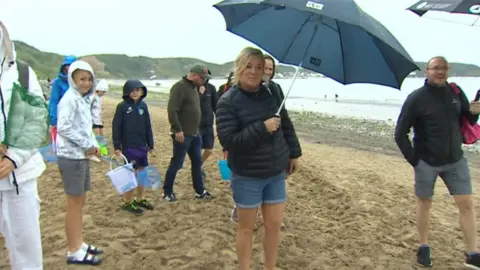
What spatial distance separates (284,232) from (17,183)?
296 centimetres

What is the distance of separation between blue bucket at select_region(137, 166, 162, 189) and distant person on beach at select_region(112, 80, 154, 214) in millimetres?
55

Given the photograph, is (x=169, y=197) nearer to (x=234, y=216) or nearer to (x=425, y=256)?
(x=234, y=216)

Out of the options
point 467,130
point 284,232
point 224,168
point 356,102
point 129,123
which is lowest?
point 284,232

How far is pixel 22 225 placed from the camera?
2512 millimetres

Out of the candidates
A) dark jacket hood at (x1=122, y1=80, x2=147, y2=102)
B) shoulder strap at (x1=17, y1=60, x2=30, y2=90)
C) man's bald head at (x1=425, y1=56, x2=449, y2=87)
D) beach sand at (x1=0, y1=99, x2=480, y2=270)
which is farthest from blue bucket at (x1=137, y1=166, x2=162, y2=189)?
man's bald head at (x1=425, y1=56, x2=449, y2=87)

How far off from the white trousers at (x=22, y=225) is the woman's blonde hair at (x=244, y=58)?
1635 millimetres

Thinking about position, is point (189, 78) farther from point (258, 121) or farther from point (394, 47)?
point (394, 47)

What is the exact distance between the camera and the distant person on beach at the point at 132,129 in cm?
477

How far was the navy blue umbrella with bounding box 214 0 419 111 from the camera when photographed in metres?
3.54

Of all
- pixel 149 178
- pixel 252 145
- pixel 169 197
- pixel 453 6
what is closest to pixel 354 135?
pixel 169 197

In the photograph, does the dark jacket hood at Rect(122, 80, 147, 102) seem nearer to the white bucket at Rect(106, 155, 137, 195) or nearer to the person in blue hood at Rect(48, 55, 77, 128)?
the person in blue hood at Rect(48, 55, 77, 128)

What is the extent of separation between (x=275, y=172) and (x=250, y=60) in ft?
2.93

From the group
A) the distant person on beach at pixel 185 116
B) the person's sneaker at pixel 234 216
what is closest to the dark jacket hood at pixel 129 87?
the distant person on beach at pixel 185 116

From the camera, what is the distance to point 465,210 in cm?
386
